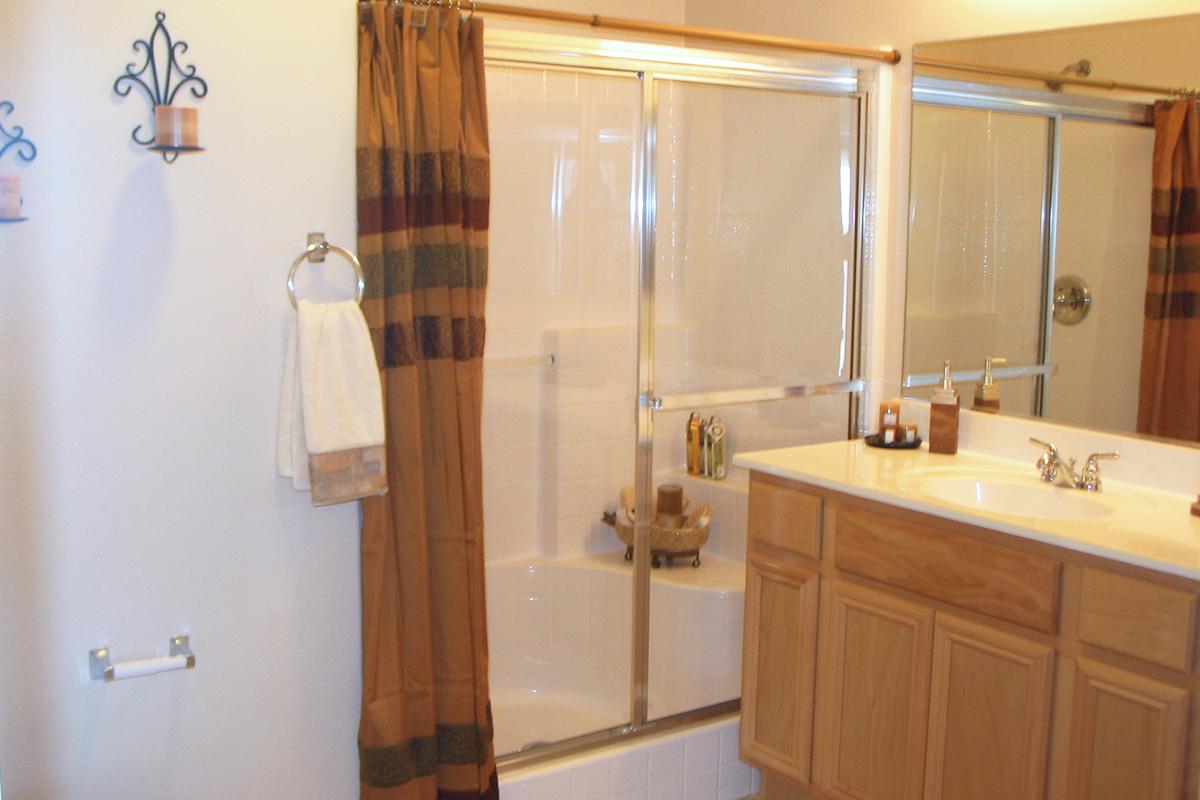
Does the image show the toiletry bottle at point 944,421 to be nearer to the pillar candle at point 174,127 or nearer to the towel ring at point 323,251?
the towel ring at point 323,251

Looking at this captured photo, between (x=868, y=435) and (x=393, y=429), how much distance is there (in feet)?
4.31

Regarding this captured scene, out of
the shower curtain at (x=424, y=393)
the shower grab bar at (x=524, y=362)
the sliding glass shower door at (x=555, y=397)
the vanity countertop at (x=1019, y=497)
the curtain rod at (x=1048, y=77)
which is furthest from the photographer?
the shower grab bar at (x=524, y=362)

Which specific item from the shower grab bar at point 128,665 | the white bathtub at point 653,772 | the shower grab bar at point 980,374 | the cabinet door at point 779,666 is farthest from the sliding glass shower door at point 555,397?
the shower grab bar at point 128,665

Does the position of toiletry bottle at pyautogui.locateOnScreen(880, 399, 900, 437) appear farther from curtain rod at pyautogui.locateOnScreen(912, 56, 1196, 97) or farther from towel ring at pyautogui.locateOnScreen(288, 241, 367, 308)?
towel ring at pyautogui.locateOnScreen(288, 241, 367, 308)

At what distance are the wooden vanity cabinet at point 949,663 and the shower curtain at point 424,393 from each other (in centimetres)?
73

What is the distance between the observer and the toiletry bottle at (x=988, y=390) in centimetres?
280

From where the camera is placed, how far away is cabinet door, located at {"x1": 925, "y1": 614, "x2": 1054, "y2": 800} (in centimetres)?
215

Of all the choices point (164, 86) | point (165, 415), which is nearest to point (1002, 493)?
point (165, 415)

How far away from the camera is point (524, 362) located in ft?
11.0

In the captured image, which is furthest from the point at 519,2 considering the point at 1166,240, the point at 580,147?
the point at 1166,240

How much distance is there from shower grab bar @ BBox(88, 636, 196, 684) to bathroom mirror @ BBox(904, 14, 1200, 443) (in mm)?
1916

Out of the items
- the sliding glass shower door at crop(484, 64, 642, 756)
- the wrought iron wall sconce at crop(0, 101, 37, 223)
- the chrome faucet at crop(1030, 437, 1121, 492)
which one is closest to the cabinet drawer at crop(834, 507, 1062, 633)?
the chrome faucet at crop(1030, 437, 1121, 492)

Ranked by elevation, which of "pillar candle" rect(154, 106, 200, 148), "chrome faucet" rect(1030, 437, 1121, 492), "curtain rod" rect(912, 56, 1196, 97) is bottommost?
"chrome faucet" rect(1030, 437, 1121, 492)

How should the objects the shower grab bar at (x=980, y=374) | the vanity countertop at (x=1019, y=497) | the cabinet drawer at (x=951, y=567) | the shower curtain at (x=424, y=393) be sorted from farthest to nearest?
the shower grab bar at (x=980, y=374), the shower curtain at (x=424, y=393), the cabinet drawer at (x=951, y=567), the vanity countertop at (x=1019, y=497)
